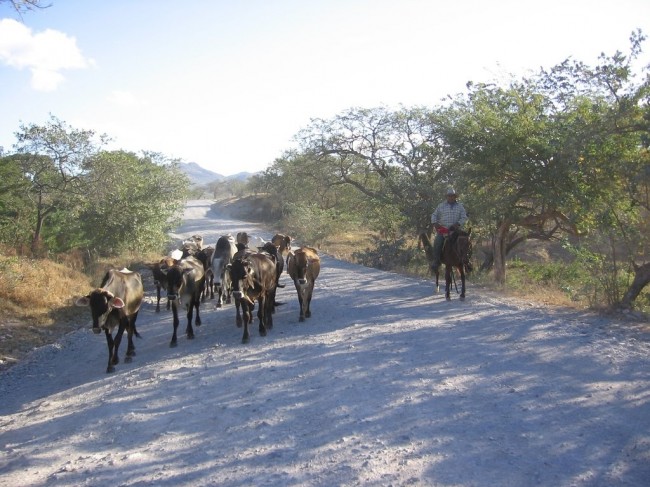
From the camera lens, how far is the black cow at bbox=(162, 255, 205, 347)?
941 cm

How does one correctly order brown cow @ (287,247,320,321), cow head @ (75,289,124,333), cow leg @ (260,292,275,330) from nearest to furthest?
cow head @ (75,289,124,333), cow leg @ (260,292,275,330), brown cow @ (287,247,320,321)

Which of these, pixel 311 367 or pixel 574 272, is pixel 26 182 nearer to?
pixel 311 367

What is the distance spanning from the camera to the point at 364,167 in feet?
79.0

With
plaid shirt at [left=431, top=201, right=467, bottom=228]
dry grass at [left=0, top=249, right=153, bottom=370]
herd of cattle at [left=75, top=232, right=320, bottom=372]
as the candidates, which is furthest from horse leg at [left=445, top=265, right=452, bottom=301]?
dry grass at [left=0, top=249, right=153, bottom=370]

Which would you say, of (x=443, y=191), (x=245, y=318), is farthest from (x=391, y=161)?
(x=245, y=318)

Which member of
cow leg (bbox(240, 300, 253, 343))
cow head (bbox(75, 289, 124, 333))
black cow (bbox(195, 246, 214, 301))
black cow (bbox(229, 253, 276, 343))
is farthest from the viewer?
black cow (bbox(195, 246, 214, 301))

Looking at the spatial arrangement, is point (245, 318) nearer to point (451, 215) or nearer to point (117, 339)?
point (117, 339)

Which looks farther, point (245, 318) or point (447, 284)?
point (447, 284)

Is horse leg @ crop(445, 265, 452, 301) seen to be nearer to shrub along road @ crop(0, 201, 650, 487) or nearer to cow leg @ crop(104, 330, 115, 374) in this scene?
shrub along road @ crop(0, 201, 650, 487)

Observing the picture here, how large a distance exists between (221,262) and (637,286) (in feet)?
27.3

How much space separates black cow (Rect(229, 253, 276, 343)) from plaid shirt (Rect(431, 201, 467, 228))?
4.33m

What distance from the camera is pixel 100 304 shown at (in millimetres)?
7719

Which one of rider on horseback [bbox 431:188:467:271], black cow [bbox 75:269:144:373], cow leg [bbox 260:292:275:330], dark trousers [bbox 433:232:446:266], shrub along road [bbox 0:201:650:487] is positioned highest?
rider on horseback [bbox 431:188:467:271]

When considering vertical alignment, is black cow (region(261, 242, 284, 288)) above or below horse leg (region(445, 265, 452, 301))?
above
